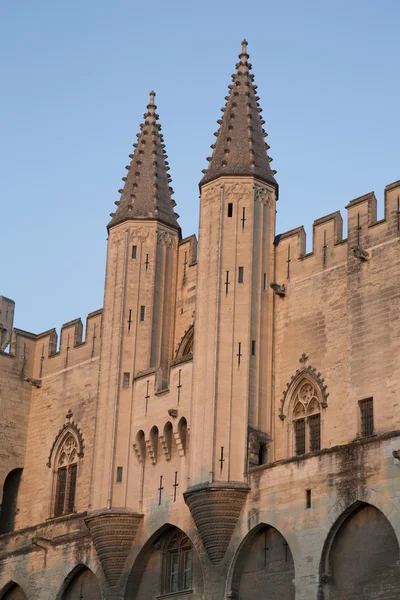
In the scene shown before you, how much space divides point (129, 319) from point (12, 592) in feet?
30.3

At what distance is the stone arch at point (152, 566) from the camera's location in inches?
1359

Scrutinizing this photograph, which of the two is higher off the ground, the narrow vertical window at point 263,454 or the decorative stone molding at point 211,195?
the decorative stone molding at point 211,195

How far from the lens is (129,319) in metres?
37.6

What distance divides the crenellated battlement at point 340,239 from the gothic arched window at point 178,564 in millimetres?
7489

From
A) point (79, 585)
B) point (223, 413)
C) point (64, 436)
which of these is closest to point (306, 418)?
point (223, 413)

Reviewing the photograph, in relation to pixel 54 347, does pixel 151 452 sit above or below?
below

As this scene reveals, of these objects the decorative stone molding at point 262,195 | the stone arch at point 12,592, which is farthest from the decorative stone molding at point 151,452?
the decorative stone molding at point 262,195

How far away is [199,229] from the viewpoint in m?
35.9

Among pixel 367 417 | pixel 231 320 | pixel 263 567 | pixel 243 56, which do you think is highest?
pixel 243 56

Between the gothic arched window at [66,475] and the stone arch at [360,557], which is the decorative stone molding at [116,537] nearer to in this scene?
the gothic arched window at [66,475]

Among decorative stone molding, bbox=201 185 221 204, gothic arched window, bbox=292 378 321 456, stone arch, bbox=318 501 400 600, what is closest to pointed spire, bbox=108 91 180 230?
decorative stone molding, bbox=201 185 221 204

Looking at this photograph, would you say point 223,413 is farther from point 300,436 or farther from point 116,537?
point 116,537

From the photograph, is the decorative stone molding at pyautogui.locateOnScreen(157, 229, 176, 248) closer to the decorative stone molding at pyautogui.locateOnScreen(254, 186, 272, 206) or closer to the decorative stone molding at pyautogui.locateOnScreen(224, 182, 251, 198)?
the decorative stone molding at pyautogui.locateOnScreen(224, 182, 251, 198)

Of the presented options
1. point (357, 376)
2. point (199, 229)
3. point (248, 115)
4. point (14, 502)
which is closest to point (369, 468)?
point (357, 376)
